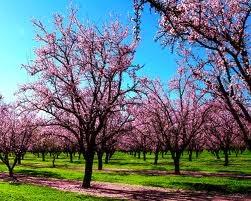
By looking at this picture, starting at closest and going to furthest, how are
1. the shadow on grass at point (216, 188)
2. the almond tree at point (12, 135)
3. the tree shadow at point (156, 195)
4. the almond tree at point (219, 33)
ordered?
the almond tree at point (219, 33), the tree shadow at point (156, 195), the shadow on grass at point (216, 188), the almond tree at point (12, 135)

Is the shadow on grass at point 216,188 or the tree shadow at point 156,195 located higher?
the shadow on grass at point 216,188

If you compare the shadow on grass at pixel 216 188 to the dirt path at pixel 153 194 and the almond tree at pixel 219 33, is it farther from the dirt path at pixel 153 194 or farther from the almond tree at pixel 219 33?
the almond tree at pixel 219 33

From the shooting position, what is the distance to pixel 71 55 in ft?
110

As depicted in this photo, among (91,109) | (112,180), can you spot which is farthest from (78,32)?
(112,180)

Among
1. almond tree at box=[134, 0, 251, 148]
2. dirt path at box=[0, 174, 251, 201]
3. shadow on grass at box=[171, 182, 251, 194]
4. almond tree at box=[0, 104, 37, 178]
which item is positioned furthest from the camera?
almond tree at box=[0, 104, 37, 178]

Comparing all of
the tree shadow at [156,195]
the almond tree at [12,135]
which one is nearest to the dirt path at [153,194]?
the tree shadow at [156,195]

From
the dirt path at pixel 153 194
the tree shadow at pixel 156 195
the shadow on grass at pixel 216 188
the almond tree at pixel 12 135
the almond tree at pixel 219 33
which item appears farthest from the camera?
the almond tree at pixel 12 135

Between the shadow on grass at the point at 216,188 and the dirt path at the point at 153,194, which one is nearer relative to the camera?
the dirt path at the point at 153,194

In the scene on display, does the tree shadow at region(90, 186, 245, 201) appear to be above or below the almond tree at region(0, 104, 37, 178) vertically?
below

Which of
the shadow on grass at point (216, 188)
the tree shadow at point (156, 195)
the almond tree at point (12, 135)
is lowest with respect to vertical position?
the tree shadow at point (156, 195)

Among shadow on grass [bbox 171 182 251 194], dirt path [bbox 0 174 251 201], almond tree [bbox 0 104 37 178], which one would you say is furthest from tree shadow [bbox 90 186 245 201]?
almond tree [bbox 0 104 37 178]

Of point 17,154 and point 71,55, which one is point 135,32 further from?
point 17,154

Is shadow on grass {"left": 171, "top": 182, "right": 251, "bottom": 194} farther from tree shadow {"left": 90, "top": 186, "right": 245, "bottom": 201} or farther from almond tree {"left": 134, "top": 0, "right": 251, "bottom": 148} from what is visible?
almond tree {"left": 134, "top": 0, "right": 251, "bottom": 148}

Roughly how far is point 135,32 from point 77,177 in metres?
34.8
